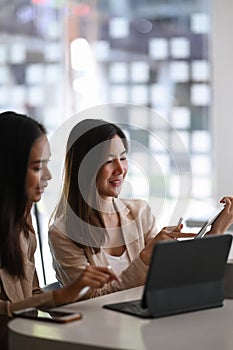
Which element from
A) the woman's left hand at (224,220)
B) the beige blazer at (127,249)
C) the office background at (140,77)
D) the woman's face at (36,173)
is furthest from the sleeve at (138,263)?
the office background at (140,77)

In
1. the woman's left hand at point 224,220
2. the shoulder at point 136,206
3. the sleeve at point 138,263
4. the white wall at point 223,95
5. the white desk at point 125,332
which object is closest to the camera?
the white desk at point 125,332

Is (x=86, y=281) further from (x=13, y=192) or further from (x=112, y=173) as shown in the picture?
(x=112, y=173)

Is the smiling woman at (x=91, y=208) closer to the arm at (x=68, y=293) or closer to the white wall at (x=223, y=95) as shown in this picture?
the arm at (x=68, y=293)

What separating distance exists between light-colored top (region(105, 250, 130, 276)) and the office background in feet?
5.00

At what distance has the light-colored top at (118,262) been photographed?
245 cm

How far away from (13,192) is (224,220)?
631mm

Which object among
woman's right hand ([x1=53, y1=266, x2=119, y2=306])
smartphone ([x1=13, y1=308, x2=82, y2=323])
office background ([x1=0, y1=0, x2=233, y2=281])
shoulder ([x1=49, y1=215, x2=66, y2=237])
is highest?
office background ([x1=0, y1=0, x2=233, y2=281])

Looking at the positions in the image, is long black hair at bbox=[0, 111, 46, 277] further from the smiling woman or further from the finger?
the finger

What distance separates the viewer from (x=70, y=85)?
172 inches

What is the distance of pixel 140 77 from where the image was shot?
425cm

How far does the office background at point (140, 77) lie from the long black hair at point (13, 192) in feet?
6.08

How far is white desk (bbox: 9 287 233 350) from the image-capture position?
1.62 m

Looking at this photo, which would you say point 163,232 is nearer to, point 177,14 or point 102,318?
point 102,318

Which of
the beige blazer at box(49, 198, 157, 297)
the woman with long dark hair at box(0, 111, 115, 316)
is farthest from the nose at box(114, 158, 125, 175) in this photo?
the woman with long dark hair at box(0, 111, 115, 316)
